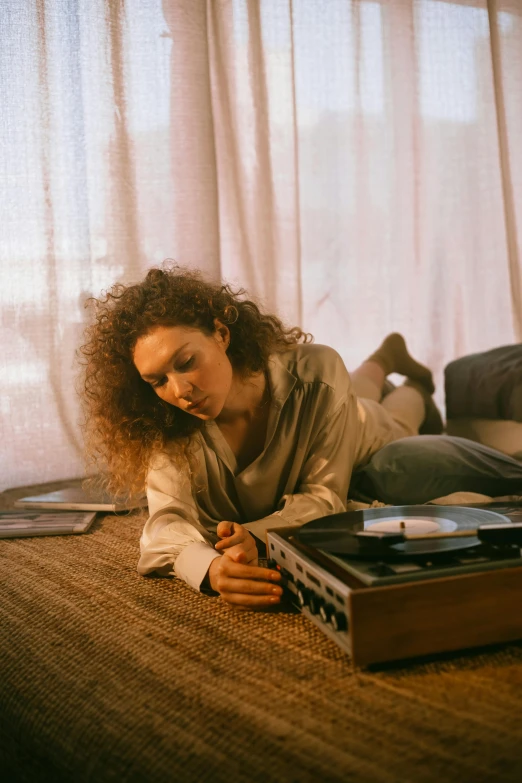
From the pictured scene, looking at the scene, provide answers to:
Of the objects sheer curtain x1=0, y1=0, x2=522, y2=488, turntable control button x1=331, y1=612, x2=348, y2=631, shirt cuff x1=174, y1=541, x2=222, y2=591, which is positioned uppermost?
sheer curtain x1=0, y1=0, x2=522, y2=488

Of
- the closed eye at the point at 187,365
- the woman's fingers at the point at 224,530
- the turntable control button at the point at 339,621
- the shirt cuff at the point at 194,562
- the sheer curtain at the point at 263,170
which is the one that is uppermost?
the sheer curtain at the point at 263,170

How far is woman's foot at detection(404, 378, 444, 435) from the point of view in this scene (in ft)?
6.95

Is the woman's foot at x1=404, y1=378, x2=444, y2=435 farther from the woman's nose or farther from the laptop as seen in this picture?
the woman's nose

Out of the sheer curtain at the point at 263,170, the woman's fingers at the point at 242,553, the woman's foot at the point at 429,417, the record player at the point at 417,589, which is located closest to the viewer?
the record player at the point at 417,589

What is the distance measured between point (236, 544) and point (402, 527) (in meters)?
0.27

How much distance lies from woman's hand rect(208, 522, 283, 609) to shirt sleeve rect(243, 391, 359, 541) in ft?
0.74

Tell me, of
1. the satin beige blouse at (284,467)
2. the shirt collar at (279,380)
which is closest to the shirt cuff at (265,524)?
the satin beige blouse at (284,467)

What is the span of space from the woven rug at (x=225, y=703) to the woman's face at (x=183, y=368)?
1.06ft

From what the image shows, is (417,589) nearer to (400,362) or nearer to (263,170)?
(400,362)

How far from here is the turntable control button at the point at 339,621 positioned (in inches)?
31.2

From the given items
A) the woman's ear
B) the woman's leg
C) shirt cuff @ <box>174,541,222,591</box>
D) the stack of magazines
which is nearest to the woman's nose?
the woman's ear

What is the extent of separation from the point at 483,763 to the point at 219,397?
0.74 meters

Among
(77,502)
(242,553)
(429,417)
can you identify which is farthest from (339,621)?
(429,417)

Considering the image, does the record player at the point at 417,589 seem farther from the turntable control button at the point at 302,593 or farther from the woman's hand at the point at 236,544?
the woman's hand at the point at 236,544
